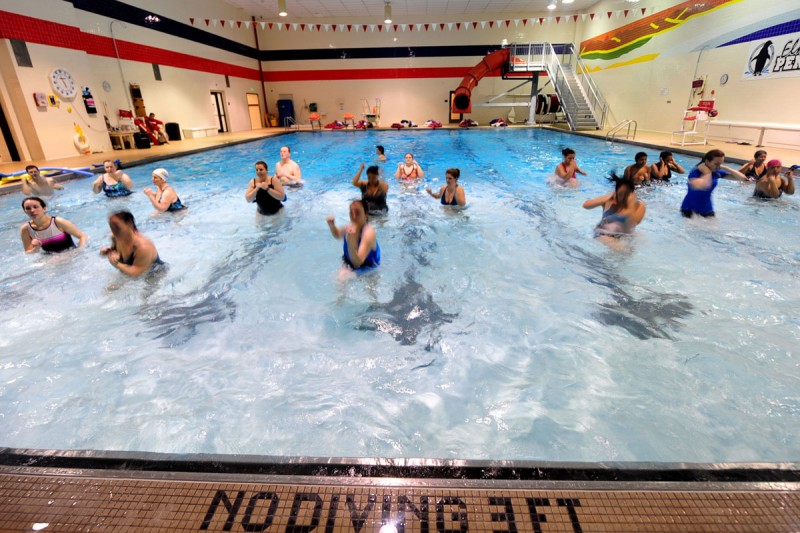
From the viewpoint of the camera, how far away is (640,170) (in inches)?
278

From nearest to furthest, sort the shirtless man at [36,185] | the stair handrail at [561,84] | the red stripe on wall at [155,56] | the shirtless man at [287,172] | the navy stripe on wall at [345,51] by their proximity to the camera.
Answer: the shirtless man at [36,185] < the shirtless man at [287,172] < the red stripe on wall at [155,56] < the stair handrail at [561,84] < the navy stripe on wall at [345,51]

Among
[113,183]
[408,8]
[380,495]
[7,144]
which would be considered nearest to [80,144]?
[7,144]

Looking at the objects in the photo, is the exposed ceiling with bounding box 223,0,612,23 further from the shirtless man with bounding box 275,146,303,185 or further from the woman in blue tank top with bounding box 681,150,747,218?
the woman in blue tank top with bounding box 681,150,747,218

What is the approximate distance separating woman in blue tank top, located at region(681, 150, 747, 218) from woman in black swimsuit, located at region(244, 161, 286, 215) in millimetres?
6012

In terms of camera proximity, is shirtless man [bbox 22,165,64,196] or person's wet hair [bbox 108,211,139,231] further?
shirtless man [bbox 22,165,64,196]

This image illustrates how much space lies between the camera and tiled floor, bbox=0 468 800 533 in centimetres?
137

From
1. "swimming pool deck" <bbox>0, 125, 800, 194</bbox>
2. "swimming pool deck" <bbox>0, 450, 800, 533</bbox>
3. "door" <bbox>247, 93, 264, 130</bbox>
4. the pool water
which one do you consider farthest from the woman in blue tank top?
"door" <bbox>247, 93, 264, 130</bbox>

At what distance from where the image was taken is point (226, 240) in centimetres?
584

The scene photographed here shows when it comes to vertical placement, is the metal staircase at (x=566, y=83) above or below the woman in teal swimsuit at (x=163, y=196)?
above

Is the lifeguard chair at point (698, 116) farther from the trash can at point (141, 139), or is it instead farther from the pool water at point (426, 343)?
the trash can at point (141, 139)

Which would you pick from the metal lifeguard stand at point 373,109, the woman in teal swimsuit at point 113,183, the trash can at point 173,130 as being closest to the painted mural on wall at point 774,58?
the woman in teal swimsuit at point 113,183

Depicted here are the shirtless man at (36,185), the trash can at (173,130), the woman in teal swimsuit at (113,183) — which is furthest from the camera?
the trash can at (173,130)

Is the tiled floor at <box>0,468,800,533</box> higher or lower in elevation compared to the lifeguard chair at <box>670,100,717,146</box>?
lower

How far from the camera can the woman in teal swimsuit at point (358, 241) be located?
12.3 ft
